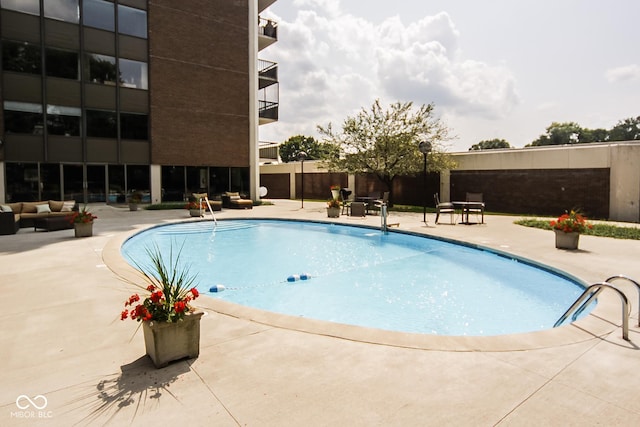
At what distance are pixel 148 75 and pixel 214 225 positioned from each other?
12.0m

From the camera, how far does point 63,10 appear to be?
64.5ft

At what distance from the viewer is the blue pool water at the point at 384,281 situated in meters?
→ 6.33

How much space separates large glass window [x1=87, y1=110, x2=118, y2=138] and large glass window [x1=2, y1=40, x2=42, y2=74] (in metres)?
3.05

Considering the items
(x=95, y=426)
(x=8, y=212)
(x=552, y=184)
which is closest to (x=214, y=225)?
(x=8, y=212)

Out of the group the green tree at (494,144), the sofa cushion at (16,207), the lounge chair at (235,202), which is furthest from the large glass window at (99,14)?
the green tree at (494,144)

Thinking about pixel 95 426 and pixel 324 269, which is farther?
pixel 324 269

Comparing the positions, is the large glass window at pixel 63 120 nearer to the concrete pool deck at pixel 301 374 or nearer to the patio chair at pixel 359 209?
the patio chair at pixel 359 209

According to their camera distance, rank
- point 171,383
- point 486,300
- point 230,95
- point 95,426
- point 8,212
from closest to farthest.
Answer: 1. point 95,426
2. point 171,383
3. point 486,300
4. point 8,212
5. point 230,95

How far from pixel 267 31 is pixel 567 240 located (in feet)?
82.3

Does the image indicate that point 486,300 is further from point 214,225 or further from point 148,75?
point 148,75

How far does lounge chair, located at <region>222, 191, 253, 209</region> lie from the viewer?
843 inches

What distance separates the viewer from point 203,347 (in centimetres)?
388

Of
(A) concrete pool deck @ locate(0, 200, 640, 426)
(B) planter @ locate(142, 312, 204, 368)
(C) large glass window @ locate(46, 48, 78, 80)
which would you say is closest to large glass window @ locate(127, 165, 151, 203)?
(C) large glass window @ locate(46, 48, 78, 80)

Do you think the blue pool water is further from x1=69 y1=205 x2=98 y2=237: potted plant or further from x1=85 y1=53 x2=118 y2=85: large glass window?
x1=85 y1=53 x2=118 y2=85: large glass window
